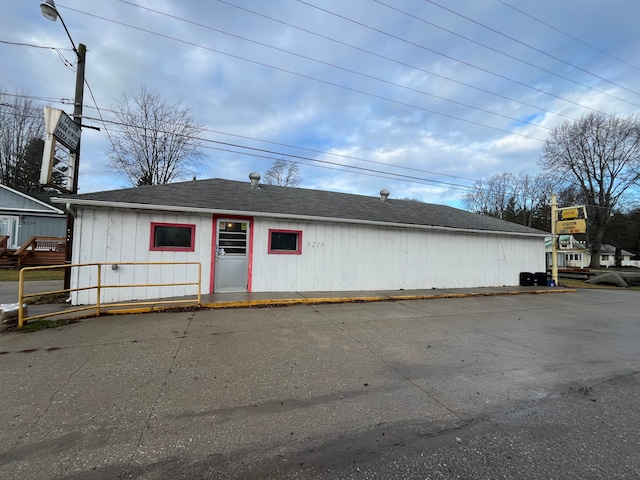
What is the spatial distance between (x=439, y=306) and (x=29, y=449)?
850 cm

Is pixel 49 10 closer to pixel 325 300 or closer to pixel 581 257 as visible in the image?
pixel 325 300

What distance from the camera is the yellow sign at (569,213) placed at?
14.9 meters

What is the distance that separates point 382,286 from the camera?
11.1 m

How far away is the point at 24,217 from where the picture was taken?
69.4 feet

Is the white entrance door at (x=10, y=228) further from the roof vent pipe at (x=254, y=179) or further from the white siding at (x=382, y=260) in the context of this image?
the white siding at (x=382, y=260)

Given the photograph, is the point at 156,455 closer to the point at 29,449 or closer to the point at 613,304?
the point at 29,449

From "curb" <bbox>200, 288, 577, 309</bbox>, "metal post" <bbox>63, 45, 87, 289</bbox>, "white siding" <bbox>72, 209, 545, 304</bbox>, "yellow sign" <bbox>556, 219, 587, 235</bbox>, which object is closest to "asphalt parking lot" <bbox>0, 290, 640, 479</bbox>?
"curb" <bbox>200, 288, 577, 309</bbox>

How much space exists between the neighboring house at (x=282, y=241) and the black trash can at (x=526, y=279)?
0.33m

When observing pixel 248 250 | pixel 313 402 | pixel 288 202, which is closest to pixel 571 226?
pixel 288 202

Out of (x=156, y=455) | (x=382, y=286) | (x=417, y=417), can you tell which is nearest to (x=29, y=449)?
(x=156, y=455)

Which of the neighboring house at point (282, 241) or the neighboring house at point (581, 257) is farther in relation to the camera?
the neighboring house at point (581, 257)

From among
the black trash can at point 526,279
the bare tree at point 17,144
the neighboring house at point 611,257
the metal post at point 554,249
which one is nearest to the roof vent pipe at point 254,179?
the black trash can at point 526,279

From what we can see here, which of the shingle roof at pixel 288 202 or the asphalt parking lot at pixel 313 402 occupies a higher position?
the shingle roof at pixel 288 202

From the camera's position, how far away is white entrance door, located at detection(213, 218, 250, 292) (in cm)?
912
